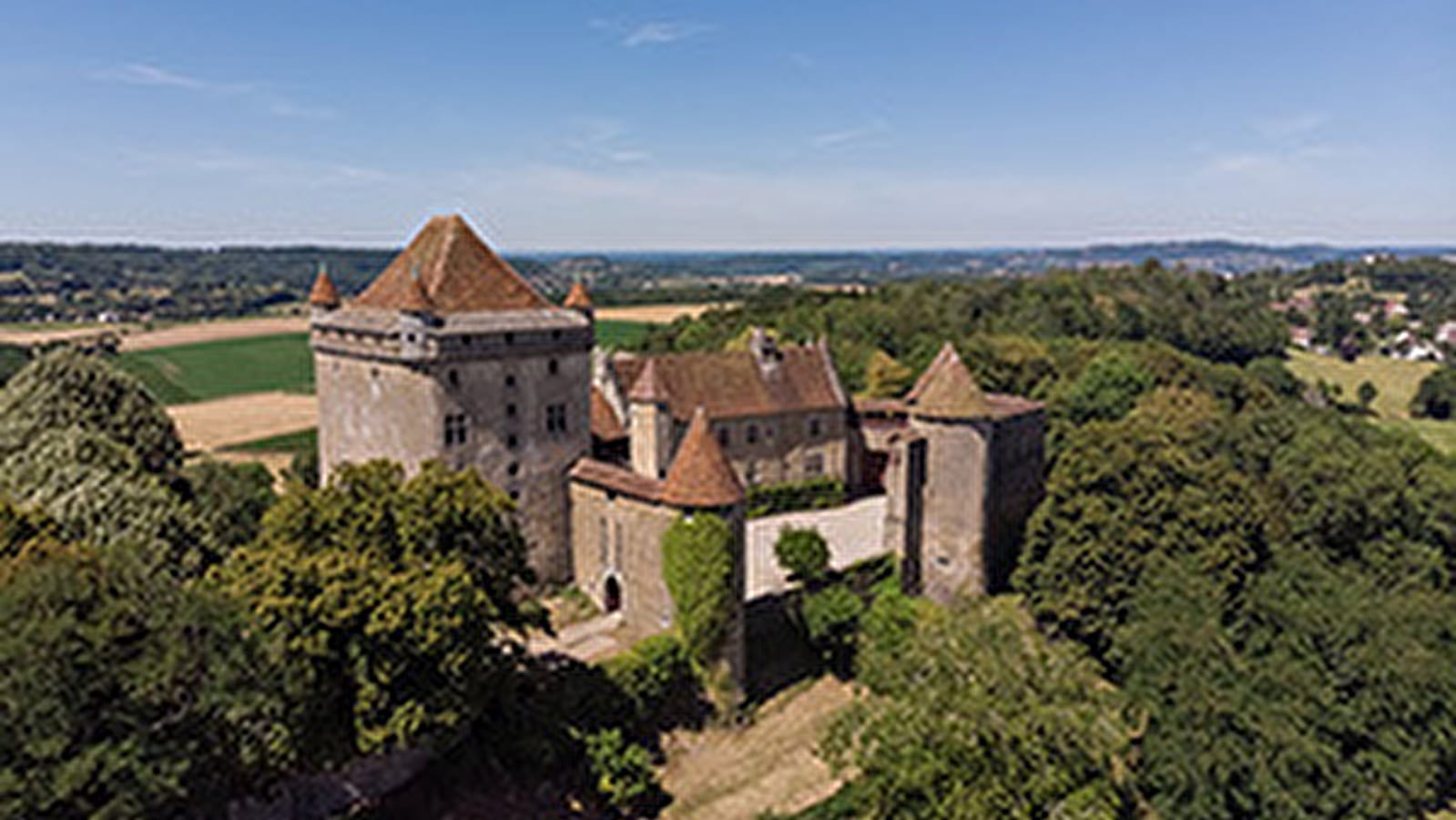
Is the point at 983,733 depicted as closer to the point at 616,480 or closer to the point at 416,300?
the point at 616,480

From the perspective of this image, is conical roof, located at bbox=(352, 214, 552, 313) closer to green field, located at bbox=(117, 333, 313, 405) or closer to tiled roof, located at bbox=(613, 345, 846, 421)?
tiled roof, located at bbox=(613, 345, 846, 421)

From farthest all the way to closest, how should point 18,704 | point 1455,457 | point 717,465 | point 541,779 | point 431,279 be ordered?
point 1455,457, point 431,279, point 717,465, point 541,779, point 18,704

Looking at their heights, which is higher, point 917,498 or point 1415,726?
point 917,498

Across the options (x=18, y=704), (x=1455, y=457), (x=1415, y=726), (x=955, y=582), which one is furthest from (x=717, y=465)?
(x=1455, y=457)

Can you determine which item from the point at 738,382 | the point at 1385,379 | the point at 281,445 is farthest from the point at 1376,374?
the point at 281,445

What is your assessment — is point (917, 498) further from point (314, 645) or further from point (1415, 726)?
point (314, 645)

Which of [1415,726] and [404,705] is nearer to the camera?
[404,705]

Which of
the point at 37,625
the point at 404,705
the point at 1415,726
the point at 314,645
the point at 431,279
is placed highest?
the point at 431,279

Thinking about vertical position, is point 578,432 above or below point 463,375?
below
